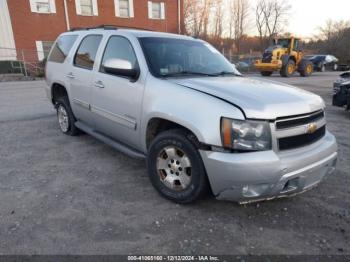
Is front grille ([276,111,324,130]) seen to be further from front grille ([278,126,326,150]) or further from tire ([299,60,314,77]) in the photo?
tire ([299,60,314,77])

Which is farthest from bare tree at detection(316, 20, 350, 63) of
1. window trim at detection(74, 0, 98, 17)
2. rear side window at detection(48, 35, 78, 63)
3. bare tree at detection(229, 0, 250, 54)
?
rear side window at detection(48, 35, 78, 63)

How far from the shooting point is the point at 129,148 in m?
3.71

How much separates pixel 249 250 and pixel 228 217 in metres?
0.49

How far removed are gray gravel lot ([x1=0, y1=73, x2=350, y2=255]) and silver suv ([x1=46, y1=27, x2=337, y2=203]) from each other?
0.33 meters

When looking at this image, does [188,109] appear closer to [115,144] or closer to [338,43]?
[115,144]

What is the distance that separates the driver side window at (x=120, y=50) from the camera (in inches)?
138

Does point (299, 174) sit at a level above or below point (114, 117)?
below

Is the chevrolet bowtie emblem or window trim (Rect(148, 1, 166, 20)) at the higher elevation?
window trim (Rect(148, 1, 166, 20))

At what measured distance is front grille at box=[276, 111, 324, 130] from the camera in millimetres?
2535

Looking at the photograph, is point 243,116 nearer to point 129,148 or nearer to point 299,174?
point 299,174

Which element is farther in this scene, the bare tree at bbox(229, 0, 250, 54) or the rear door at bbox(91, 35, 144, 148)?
the bare tree at bbox(229, 0, 250, 54)

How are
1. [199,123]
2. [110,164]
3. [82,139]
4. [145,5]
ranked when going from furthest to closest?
1. [145,5]
2. [82,139]
3. [110,164]
4. [199,123]

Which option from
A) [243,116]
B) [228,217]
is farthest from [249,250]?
[243,116]

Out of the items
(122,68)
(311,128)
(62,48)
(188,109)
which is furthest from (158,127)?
(62,48)
